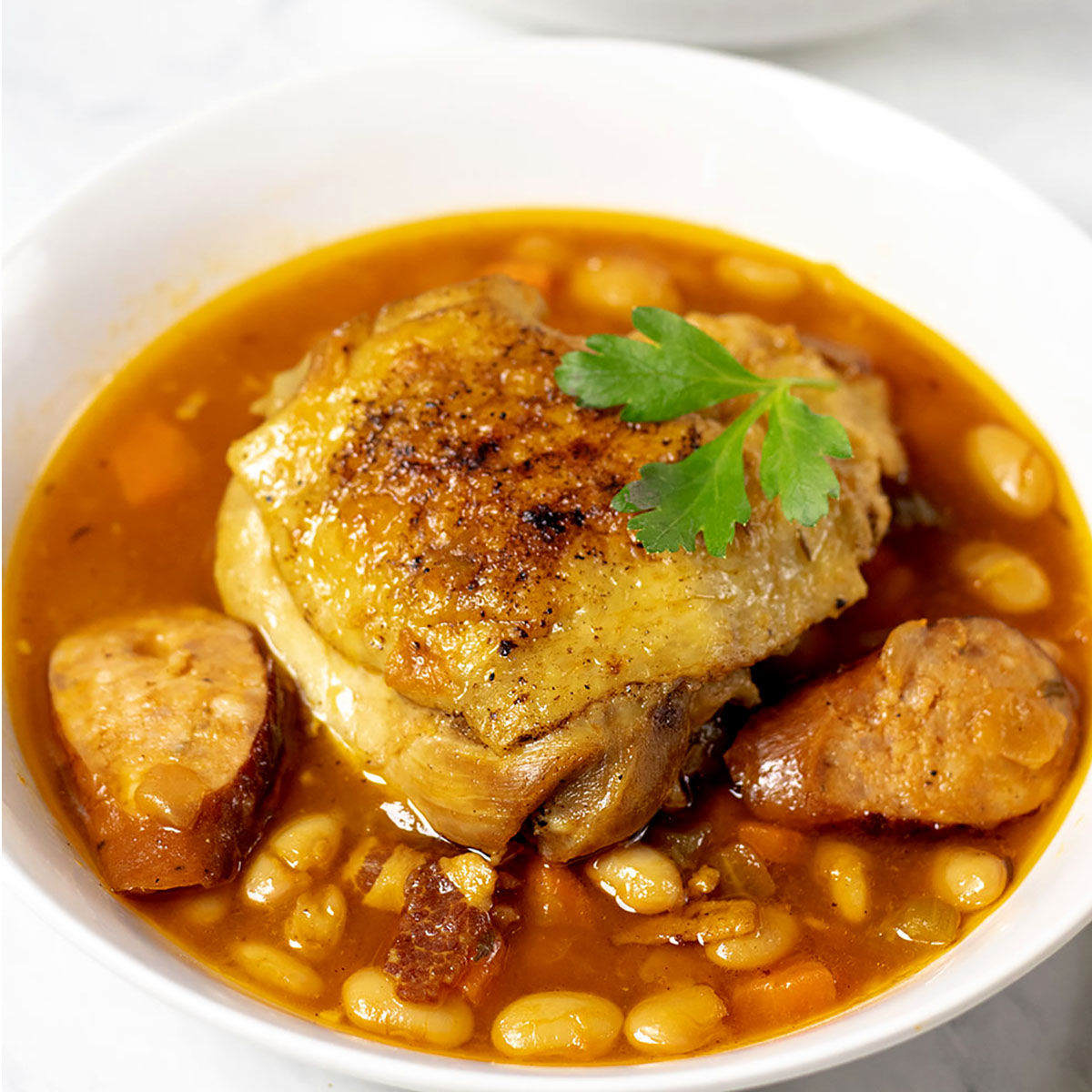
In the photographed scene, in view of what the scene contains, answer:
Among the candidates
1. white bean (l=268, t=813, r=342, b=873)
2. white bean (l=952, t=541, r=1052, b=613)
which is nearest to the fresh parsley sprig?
white bean (l=952, t=541, r=1052, b=613)

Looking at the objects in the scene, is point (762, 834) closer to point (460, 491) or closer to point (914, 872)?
point (914, 872)

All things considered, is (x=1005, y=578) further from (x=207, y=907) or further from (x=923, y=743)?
(x=207, y=907)

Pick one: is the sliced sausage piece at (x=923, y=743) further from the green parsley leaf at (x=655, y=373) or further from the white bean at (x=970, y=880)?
the green parsley leaf at (x=655, y=373)

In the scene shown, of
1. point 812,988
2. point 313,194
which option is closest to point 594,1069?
point 812,988

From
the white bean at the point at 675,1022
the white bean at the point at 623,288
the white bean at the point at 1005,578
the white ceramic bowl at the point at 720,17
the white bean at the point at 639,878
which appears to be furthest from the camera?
the white ceramic bowl at the point at 720,17

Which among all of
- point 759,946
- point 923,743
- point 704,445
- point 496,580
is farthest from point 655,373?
point 759,946

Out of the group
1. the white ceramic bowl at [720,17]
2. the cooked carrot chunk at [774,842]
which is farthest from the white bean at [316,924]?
the white ceramic bowl at [720,17]
